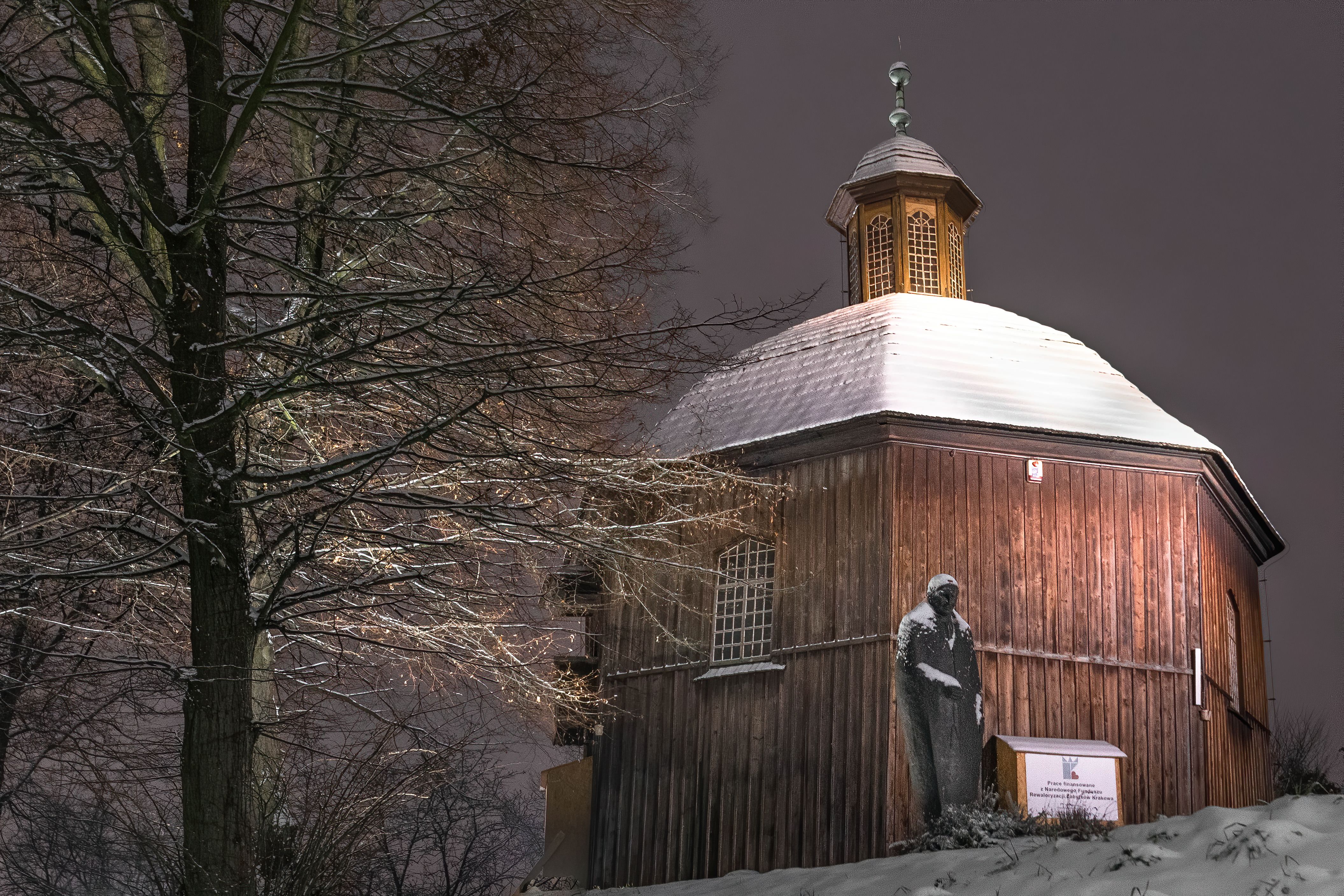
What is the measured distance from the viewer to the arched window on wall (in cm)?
1762

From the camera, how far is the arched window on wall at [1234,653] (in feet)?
57.8

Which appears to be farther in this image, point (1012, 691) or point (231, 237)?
point (1012, 691)

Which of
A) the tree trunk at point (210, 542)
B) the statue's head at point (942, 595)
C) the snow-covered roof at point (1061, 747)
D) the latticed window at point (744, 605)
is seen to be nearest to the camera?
the tree trunk at point (210, 542)

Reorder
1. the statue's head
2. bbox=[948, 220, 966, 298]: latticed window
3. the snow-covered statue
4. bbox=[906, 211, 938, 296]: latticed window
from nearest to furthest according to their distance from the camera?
the snow-covered statue → the statue's head → bbox=[906, 211, 938, 296]: latticed window → bbox=[948, 220, 966, 298]: latticed window

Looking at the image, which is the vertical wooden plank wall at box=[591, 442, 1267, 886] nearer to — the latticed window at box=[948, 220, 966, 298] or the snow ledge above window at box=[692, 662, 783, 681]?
the snow ledge above window at box=[692, 662, 783, 681]

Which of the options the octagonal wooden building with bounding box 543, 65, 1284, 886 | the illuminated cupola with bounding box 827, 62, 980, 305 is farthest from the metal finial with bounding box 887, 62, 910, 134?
the octagonal wooden building with bounding box 543, 65, 1284, 886

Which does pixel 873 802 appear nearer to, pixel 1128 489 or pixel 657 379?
pixel 1128 489

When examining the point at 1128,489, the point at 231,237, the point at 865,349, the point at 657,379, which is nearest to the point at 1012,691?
the point at 1128,489

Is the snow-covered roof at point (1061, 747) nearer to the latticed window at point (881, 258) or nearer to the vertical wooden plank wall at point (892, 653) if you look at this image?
the vertical wooden plank wall at point (892, 653)

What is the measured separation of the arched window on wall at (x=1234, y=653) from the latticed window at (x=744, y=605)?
244 inches

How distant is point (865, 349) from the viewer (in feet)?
57.9

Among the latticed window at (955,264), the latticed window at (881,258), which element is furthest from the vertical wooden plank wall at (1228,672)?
the latticed window at (881,258)

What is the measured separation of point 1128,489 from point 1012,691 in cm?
301

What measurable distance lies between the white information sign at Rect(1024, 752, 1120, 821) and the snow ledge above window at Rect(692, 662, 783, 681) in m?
3.22
